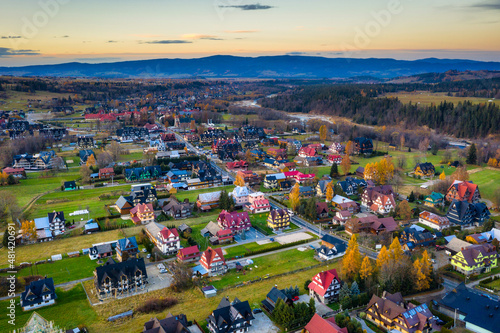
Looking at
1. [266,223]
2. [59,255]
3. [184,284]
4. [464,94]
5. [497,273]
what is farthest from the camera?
[464,94]

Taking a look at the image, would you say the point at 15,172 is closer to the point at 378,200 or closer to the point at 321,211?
the point at 321,211

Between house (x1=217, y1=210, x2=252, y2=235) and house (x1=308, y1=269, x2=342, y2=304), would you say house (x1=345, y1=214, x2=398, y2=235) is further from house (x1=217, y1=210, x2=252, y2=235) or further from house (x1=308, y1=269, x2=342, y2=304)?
house (x1=308, y1=269, x2=342, y2=304)

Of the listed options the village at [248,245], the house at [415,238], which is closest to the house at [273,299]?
the village at [248,245]


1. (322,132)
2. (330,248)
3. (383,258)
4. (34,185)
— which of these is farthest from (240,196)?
(322,132)

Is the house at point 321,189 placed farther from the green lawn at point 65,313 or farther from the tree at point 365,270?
the green lawn at point 65,313

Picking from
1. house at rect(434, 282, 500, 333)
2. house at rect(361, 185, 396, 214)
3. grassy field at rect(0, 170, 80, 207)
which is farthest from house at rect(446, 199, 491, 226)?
grassy field at rect(0, 170, 80, 207)

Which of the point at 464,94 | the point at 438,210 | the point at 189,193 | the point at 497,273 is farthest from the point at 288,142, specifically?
the point at 464,94

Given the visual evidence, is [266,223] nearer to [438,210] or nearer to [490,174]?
[438,210]
